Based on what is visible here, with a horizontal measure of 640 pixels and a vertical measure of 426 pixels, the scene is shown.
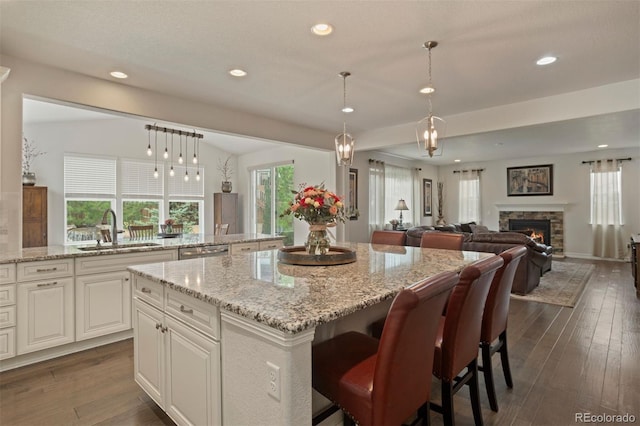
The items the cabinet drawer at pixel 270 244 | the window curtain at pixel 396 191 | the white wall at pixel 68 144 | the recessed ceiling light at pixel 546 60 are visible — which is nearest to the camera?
the recessed ceiling light at pixel 546 60

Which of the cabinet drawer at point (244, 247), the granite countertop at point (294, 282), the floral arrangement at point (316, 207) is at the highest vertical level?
the floral arrangement at point (316, 207)

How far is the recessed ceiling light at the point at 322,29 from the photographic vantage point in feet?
7.84

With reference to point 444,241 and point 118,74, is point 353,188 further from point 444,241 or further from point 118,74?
point 118,74

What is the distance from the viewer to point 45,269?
2754 millimetres

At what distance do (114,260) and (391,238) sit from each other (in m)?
2.87

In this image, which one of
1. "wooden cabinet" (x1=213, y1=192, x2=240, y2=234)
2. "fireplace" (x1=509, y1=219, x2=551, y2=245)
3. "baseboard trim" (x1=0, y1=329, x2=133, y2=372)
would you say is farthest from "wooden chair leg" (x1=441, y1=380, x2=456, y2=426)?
"fireplace" (x1=509, y1=219, x2=551, y2=245)

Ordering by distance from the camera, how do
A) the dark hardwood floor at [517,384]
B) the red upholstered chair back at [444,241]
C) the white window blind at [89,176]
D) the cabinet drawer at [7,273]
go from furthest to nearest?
the white window blind at [89,176], the red upholstered chair back at [444,241], the cabinet drawer at [7,273], the dark hardwood floor at [517,384]

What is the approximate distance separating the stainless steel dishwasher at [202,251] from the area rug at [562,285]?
4.15 m

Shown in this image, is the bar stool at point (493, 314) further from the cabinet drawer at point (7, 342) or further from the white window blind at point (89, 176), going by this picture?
the white window blind at point (89, 176)

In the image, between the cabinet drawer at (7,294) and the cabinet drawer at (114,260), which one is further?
the cabinet drawer at (114,260)

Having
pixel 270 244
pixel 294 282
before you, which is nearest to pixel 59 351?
pixel 270 244

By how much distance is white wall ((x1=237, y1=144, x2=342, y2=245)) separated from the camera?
6258 mm

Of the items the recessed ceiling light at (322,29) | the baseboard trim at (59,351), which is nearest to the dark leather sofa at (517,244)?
the recessed ceiling light at (322,29)

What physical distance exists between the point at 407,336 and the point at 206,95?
369cm
